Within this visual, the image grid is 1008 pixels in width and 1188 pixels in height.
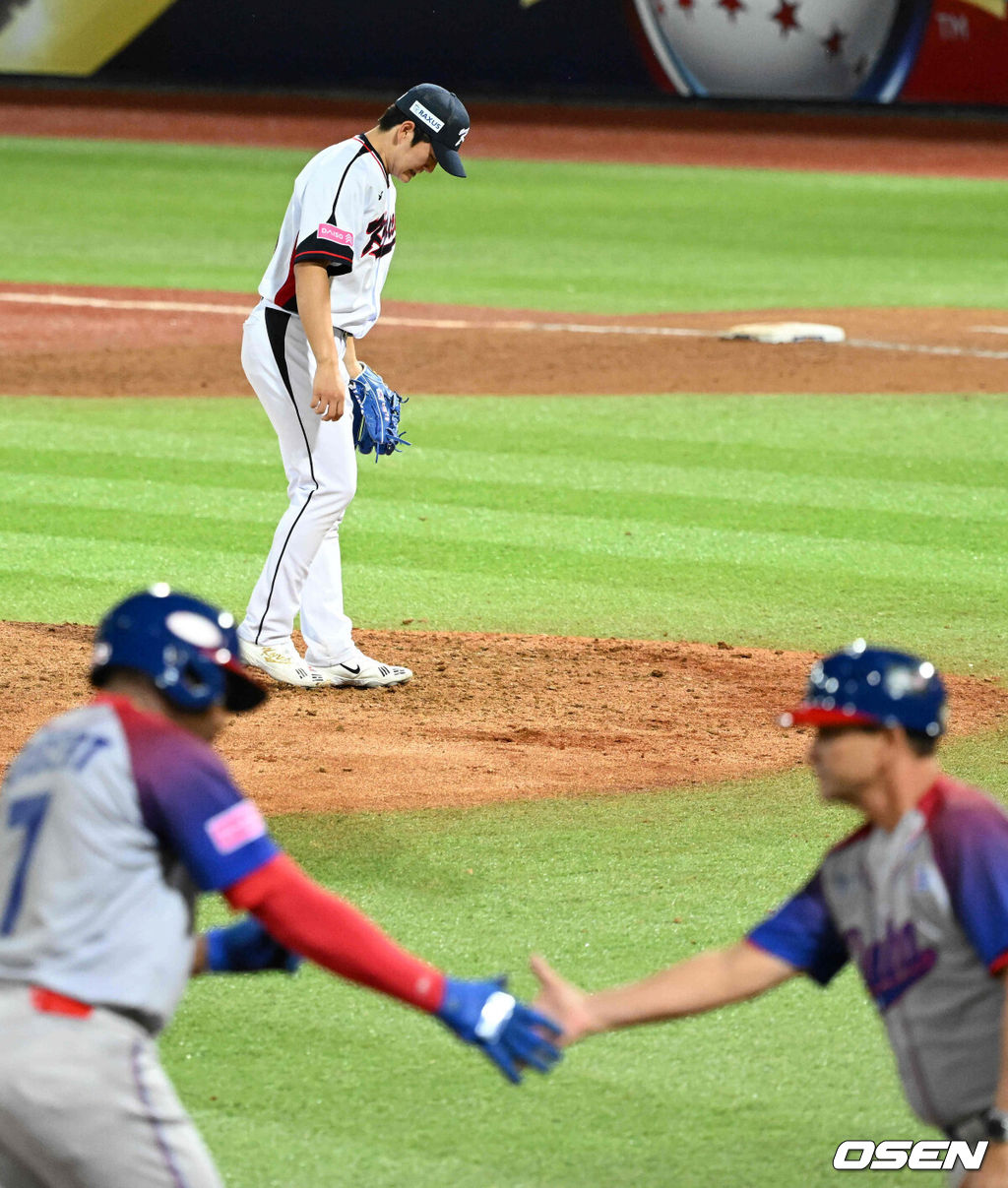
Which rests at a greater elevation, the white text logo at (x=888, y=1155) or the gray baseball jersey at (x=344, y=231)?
the gray baseball jersey at (x=344, y=231)

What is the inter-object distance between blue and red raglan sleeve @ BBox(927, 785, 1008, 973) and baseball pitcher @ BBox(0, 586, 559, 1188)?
66 centimetres

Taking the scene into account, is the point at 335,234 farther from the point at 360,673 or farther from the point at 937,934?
the point at 937,934

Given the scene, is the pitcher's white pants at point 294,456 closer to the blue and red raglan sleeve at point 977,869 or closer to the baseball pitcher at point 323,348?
the baseball pitcher at point 323,348

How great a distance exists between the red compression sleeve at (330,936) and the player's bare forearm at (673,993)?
380 mm

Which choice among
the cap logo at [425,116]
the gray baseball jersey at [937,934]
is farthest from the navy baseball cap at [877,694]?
the cap logo at [425,116]

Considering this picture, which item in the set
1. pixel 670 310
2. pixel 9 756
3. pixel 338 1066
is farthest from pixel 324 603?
pixel 670 310

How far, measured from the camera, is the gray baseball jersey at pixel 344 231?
7250mm

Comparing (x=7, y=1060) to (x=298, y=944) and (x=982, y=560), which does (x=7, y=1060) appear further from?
(x=982, y=560)

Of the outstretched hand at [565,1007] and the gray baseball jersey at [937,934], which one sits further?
the outstretched hand at [565,1007]

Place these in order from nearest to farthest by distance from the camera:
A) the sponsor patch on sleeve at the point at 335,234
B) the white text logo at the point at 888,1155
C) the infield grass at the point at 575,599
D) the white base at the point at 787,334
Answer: the white text logo at the point at 888,1155
the infield grass at the point at 575,599
the sponsor patch on sleeve at the point at 335,234
the white base at the point at 787,334

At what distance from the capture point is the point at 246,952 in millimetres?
3463

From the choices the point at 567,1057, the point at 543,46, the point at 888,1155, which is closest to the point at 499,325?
the point at 567,1057

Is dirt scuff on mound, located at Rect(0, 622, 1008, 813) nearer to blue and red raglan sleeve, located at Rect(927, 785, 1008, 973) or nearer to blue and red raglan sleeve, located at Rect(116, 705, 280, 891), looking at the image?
blue and red raglan sleeve, located at Rect(116, 705, 280, 891)

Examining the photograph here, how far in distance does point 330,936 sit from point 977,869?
0.95m
